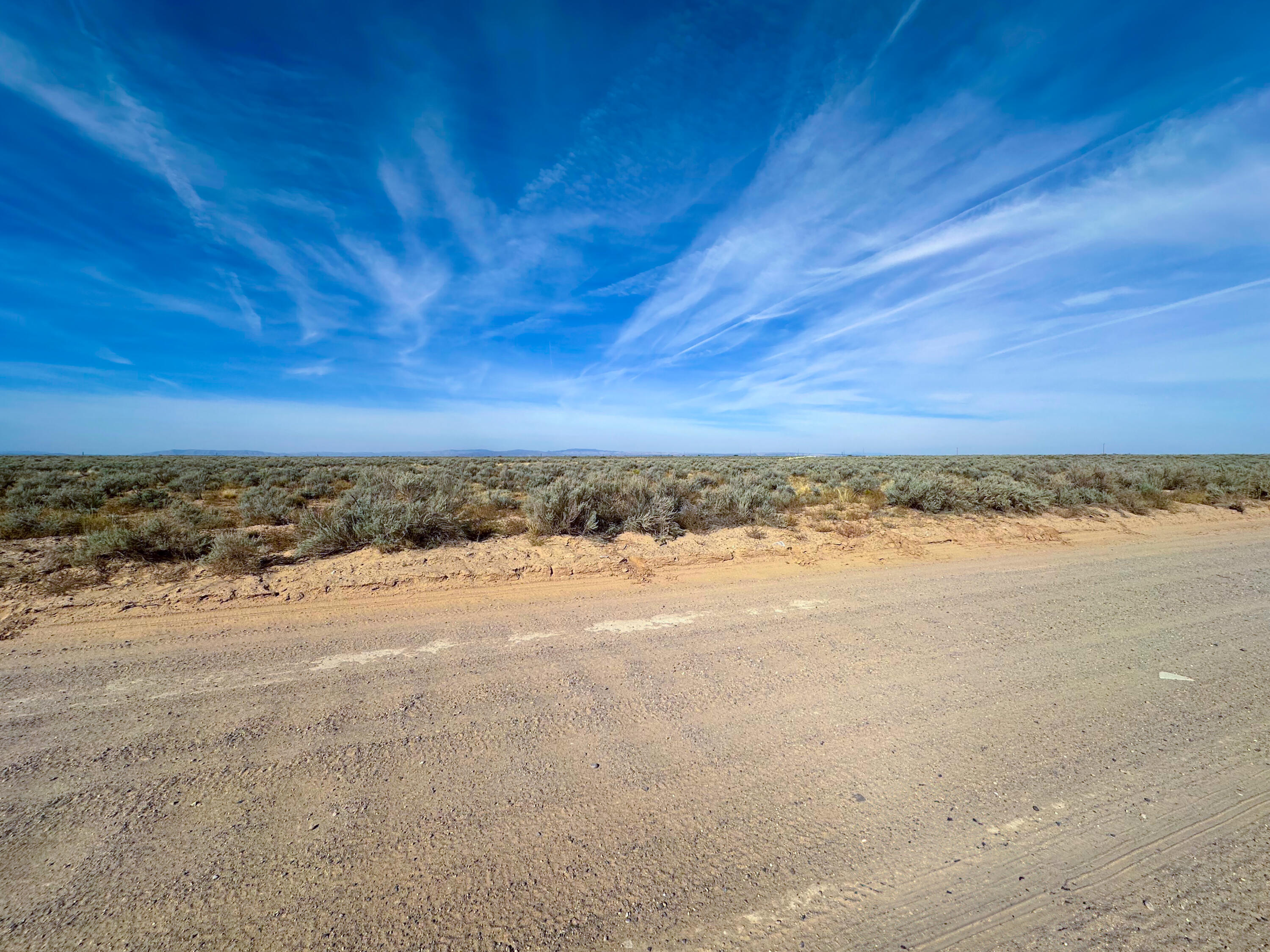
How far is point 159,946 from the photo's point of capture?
5.73 feet

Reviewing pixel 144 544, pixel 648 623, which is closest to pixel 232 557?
pixel 144 544

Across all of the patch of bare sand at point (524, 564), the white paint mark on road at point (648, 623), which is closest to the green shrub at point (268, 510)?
the patch of bare sand at point (524, 564)

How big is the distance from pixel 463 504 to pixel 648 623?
5.84 metres

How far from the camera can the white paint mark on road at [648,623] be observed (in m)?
4.63

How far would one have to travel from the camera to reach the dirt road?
6.21 feet

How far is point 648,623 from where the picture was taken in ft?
15.7

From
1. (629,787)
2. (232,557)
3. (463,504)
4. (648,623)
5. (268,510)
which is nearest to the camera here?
(629,787)

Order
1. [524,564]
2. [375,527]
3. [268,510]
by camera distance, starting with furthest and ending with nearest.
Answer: [268,510]
[375,527]
[524,564]

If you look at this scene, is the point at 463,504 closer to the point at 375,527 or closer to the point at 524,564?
the point at 375,527

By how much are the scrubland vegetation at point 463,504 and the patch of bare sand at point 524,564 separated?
346mm

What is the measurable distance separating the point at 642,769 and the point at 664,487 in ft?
26.6

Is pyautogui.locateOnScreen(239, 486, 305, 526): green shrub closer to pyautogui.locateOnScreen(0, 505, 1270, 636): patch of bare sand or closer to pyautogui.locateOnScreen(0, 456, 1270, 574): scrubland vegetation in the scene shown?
pyautogui.locateOnScreen(0, 456, 1270, 574): scrubland vegetation

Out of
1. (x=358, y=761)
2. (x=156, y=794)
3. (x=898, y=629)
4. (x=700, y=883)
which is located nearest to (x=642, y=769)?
(x=700, y=883)

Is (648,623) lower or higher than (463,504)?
lower
